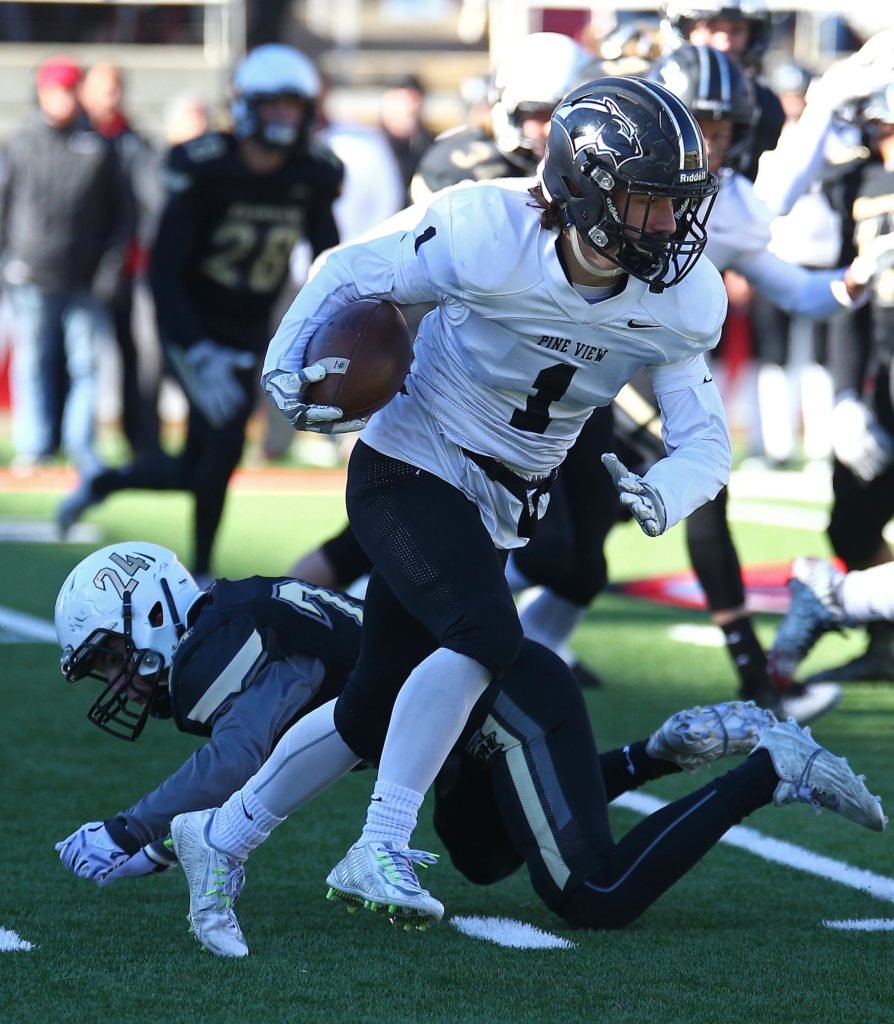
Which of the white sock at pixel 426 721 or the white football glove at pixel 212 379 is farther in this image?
the white football glove at pixel 212 379

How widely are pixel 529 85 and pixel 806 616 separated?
162 centimetres

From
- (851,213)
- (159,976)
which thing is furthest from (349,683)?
(851,213)

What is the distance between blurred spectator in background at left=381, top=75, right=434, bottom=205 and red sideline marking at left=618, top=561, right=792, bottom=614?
177 inches

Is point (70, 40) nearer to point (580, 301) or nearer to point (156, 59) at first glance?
point (156, 59)

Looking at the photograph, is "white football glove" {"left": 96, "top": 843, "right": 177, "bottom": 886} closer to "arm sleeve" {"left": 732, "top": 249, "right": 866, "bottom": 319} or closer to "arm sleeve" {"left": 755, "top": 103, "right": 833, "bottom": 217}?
"arm sleeve" {"left": 732, "top": 249, "right": 866, "bottom": 319}

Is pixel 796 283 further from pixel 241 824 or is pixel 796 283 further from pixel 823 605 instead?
pixel 241 824

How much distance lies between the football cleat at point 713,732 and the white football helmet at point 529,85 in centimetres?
214

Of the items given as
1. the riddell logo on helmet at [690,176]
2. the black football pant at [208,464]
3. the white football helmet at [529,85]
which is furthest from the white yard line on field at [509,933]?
the black football pant at [208,464]

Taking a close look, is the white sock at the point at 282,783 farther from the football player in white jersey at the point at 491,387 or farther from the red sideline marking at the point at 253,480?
the red sideline marking at the point at 253,480

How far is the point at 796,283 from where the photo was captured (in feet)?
16.4

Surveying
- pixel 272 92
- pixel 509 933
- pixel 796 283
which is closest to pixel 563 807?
pixel 509 933

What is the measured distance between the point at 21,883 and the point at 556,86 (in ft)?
8.82

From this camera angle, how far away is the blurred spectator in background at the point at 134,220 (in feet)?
34.8

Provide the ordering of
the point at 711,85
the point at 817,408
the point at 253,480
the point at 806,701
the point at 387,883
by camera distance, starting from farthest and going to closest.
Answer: the point at 817,408
the point at 253,480
the point at 806,701
the point at 711,85
the point at 387,883
